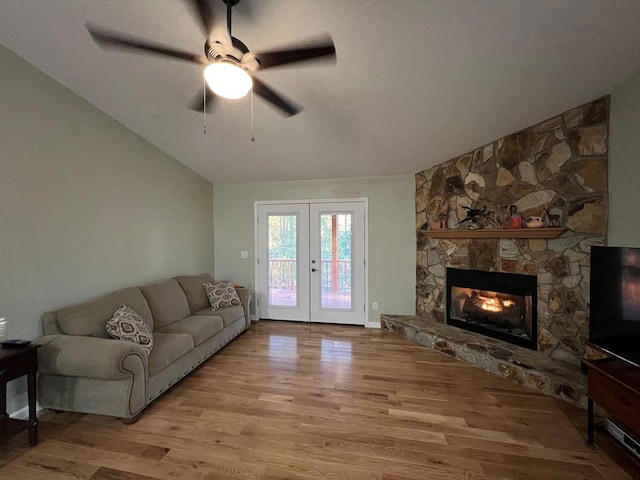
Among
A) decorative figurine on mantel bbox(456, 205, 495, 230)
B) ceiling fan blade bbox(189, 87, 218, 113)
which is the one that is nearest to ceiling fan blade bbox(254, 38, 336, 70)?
ceiling fan blade bbox(189, 87, 218, 113)

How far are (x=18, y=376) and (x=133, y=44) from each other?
2.24m

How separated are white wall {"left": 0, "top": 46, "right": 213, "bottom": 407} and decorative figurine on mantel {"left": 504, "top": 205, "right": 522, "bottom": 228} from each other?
4.35 metres

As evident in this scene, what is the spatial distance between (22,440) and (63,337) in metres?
0.70

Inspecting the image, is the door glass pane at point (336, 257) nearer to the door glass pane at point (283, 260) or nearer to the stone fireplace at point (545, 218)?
the door glass pane at point (283, 260)

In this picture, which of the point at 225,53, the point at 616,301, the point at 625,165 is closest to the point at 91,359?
the point at 225,53

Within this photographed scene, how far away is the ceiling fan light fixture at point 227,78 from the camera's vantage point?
1509 millimetres

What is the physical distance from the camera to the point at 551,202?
9.02ft

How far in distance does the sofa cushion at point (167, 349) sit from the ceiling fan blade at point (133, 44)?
7.51ft

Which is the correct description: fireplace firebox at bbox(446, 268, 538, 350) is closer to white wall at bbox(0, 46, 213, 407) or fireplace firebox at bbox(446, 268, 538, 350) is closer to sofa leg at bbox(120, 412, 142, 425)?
sofa leg at bbox(120, 412, 142, 425)

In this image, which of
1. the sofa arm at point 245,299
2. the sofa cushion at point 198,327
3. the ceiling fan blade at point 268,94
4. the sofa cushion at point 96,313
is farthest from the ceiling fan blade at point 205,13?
the sofa arm at point 245,299

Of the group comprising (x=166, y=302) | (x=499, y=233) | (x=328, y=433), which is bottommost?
(x=328, y=433)

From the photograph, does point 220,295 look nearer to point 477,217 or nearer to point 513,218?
point 477,217

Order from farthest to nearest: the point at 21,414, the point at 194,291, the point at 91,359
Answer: the point at 194,291, the point at 21,414, the point at 91,359

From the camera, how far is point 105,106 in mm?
2830
